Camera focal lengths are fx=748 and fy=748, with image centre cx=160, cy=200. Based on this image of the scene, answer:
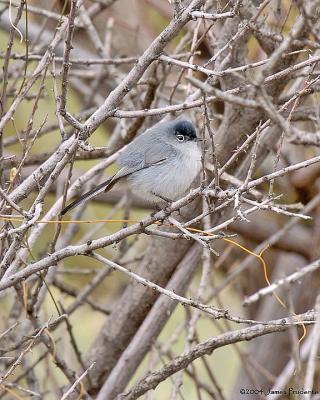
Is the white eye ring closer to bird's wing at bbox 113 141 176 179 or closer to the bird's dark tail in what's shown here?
bird's wing at bbox 113 141 176 179

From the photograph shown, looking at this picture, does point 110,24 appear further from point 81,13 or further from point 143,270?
point 143,270

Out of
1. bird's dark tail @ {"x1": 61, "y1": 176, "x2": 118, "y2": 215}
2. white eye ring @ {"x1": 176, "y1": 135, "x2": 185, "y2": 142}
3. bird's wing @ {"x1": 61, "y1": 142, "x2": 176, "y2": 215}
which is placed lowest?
bird's dark tail @ {"x1": 61, "y1": 176, "x2": 118, "y2": 215}

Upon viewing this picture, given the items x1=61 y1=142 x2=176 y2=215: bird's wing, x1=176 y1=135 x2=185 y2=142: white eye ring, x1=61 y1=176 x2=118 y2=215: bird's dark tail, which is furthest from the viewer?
x1=176 y1=135 x2=185 y2=142: white eye ring

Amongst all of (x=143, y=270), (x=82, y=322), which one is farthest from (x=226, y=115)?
(x=82, y=322)

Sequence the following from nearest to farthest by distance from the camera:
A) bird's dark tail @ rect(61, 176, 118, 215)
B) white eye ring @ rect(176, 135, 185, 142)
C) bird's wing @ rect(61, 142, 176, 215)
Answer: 1. bird's dark tail @ rect(61, 176, 118, 215)
2. bird's wing @ rect(61, 142, 176, 215)
3. white eye ring @ rect(176, 135, 185, 142)

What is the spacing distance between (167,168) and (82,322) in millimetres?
3560

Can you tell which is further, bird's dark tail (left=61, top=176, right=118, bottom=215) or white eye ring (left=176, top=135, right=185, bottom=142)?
white eye ring (left=176, top=135, right=185, bottom=142)

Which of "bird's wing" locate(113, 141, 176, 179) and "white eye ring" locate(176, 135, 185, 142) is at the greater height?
"white eye ring" locate(176, 135, 185, 142)

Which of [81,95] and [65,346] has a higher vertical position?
[81,95]

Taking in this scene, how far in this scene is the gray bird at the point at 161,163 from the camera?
3.66m

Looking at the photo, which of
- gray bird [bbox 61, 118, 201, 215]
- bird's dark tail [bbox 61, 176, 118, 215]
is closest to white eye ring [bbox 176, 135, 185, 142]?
gray bird [bbox 61, 118, 201, 215]

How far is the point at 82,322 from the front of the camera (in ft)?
22.8

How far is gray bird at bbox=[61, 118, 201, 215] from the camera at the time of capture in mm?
3658

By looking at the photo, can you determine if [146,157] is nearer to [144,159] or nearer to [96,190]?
[144,159]
